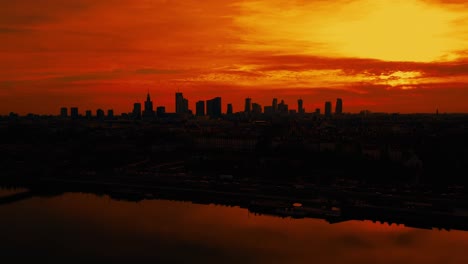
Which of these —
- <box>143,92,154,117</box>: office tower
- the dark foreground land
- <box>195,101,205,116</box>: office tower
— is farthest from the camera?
<box>195,101,205,116</box>: office tower

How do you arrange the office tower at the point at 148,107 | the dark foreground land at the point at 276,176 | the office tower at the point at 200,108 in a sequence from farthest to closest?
the office tower at the point at 200,108 → the office tower at the point at 148,107 → the dark foreground land at the point at 276,176

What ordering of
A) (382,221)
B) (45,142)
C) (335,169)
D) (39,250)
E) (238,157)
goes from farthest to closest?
(45,142) < (238,157) < (335,169) < (382,221) < (39,250)

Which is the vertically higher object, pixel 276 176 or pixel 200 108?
pixel 200 108

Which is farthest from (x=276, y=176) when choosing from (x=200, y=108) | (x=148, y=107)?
(x=200, y=108)

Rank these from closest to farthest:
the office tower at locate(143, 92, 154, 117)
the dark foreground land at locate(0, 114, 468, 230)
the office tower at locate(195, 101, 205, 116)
→ 1. the dark foreground land at locate(0, 114, 468, 230)
2. the office tower at locate(143, 92, 154, 117)
3. the office tower at locate(195, 101, 205, 116)

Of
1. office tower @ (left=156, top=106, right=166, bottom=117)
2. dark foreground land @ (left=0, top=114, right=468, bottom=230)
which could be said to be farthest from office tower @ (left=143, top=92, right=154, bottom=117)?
dark foreground land @ (left=0, top=114, right=468, bottom=230)

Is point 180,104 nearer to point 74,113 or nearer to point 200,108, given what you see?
point 200,108

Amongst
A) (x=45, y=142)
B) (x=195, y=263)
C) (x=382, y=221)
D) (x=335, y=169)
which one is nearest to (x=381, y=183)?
(x=335, y=169)

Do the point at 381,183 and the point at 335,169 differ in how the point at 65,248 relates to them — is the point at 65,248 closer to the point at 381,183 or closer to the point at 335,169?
Result: the point at 381,183

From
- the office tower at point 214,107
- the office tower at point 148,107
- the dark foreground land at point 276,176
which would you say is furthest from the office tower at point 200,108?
the dark foreground land at point 276,176

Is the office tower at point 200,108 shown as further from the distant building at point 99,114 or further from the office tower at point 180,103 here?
the distant building at point 99,114

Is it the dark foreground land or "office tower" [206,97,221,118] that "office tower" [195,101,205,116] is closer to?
"office tower" [206,97,221,118]
